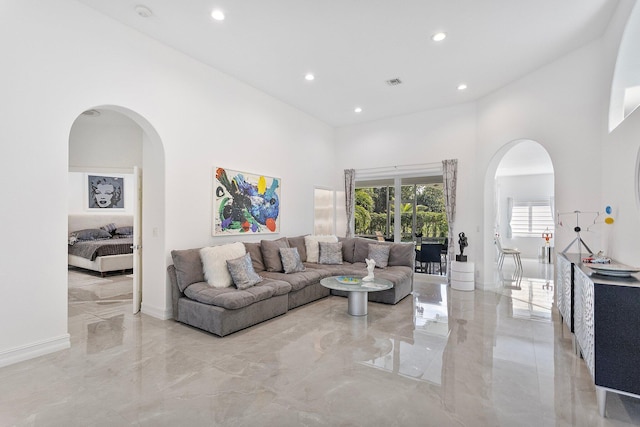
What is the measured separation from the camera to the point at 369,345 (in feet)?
10.7

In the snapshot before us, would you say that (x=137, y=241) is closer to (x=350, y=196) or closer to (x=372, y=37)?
(x=372, y=37)

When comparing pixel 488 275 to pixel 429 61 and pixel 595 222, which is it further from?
pixel 429 61

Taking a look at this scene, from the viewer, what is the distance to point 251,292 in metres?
3.78

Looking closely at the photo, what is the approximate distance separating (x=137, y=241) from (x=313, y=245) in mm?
3020

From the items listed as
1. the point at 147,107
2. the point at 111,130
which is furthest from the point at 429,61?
the point at 111,130

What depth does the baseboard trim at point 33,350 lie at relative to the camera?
9.08 ft

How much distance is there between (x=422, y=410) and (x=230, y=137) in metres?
4.39

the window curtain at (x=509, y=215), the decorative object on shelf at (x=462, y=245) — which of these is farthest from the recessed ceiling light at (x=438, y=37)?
the window curtain at (x=509, y=215)

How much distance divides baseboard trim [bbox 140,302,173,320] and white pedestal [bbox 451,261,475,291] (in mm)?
Result: 4749

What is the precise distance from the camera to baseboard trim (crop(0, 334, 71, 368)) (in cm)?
277

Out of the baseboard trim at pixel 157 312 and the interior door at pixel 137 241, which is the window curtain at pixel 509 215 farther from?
the interior door at pixel 137 241

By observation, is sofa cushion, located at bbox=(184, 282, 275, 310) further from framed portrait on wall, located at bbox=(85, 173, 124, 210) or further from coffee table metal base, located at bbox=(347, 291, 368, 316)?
framed portrait on wall, located at bbox=(85, 173, 124, 210)

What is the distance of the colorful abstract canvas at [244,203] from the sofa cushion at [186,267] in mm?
683

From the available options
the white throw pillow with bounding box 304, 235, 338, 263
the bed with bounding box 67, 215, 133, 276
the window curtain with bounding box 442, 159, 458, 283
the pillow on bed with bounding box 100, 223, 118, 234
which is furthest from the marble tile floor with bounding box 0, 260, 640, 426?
the pillow on bed with bounding box 100, 223, 118, 234
